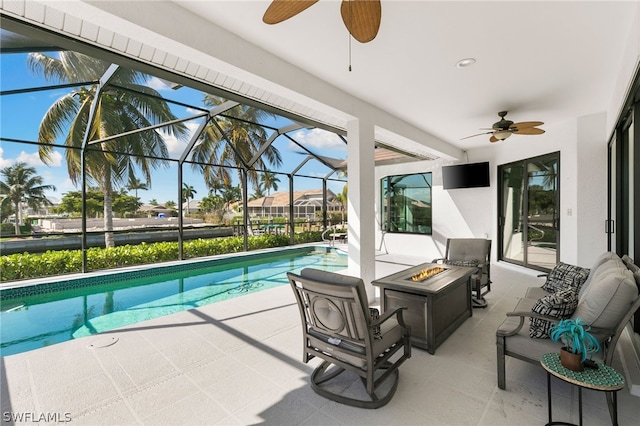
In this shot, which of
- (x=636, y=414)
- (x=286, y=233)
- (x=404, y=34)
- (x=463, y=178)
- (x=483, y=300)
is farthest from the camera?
(x=286, y=233)

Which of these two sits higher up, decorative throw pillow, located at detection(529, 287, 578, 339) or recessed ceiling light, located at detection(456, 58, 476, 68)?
recessed ceiling light, located at detection(456, 58, 476, 68)

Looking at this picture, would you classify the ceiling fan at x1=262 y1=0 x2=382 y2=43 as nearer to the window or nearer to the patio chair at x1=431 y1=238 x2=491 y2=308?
the patio chair at x1=431 y1=238 x2=491 y2=308

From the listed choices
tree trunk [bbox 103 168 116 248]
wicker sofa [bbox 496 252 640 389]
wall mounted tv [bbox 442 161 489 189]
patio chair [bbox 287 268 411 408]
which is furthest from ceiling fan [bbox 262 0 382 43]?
tree trunk [bbox 103 168 116 248]

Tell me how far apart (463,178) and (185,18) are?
7246 millimetres

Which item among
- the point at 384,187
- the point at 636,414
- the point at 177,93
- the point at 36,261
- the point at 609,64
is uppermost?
the point at 177,93

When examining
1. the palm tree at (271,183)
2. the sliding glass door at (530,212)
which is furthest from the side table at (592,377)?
the palm tree at (271,183)

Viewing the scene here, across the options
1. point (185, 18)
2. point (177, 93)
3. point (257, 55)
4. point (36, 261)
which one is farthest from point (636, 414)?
point (177, 93)

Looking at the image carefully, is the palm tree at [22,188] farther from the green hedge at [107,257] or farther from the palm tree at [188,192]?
the palm tree at [188,192]

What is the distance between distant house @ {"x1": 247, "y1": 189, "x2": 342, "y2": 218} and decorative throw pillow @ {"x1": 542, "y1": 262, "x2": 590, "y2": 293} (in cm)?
1389

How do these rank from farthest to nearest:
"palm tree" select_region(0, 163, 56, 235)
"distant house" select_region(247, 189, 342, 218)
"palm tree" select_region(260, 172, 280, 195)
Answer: "distant house" select_region(247, 189, 342, 218) → "palm tree" select_region(260, 172, 280, 195) → "palm tree" select_region(0, 163, 56, 235)

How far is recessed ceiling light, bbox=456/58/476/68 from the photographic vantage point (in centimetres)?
320

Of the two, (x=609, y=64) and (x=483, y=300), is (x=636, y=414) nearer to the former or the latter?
(x=483, y=300)

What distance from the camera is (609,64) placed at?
10.7ft

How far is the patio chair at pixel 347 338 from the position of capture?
2.00 meters
